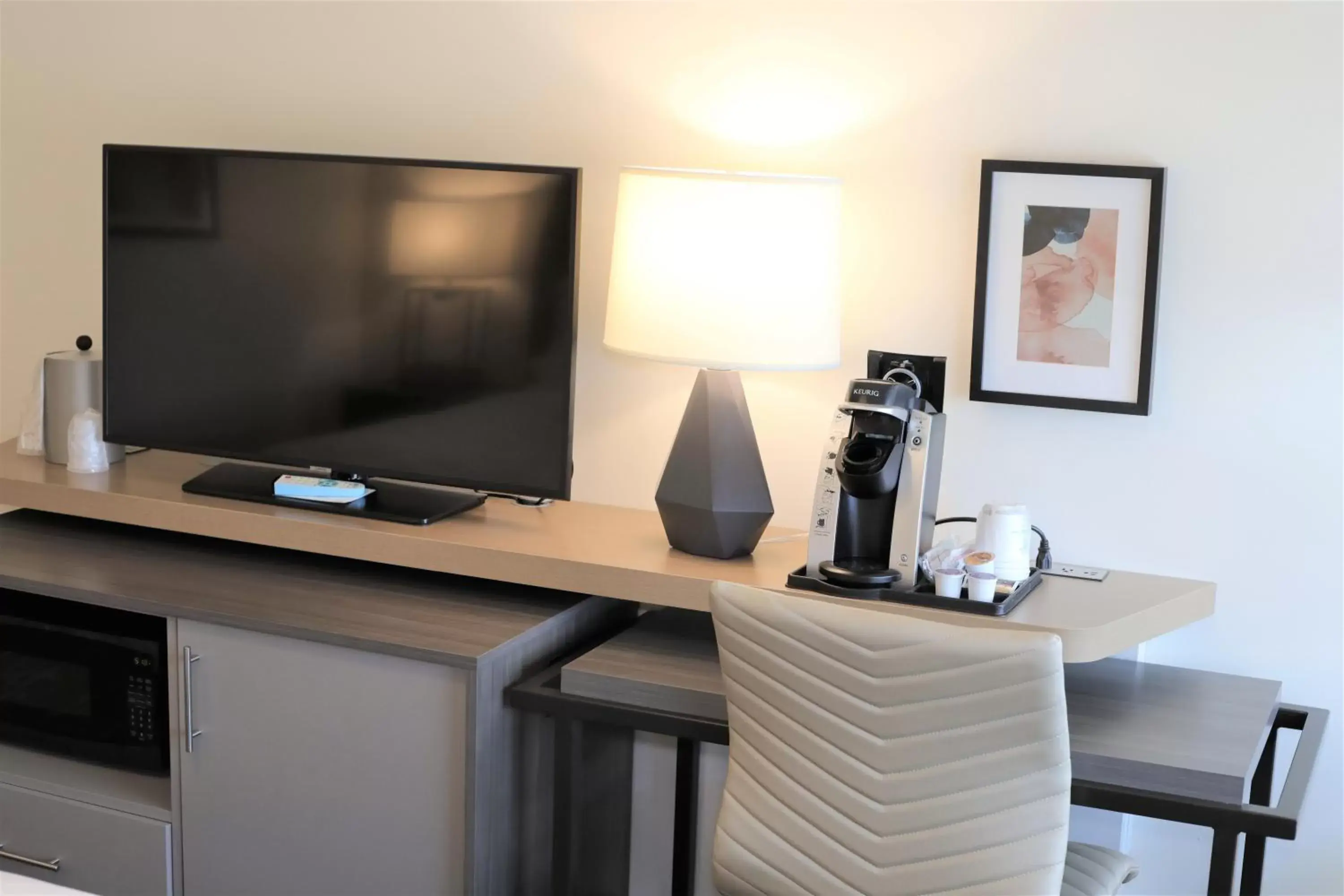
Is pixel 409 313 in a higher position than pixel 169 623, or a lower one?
higher

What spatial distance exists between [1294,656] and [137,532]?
2.11 metres

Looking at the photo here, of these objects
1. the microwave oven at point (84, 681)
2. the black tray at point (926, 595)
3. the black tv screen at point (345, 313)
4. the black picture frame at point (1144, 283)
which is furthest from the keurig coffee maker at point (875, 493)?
the microwave oven at point (84, 681)

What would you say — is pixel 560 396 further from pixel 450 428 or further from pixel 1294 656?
pixel 1294 656

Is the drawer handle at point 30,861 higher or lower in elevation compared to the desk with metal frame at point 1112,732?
lower

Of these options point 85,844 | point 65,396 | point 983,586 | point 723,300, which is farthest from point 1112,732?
point 65,396

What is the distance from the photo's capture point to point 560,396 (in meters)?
2.35

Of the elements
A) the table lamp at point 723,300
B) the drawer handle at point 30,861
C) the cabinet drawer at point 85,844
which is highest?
the table lamp at point 723,300

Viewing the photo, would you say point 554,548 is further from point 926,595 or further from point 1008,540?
point 1008,540

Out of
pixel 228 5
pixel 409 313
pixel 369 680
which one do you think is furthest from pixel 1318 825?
pixel 228 5

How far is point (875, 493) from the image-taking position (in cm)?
204

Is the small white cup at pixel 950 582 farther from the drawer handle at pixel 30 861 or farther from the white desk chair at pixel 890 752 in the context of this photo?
the drawer handle at pixel 30 861

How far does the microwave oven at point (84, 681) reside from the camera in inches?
94.7

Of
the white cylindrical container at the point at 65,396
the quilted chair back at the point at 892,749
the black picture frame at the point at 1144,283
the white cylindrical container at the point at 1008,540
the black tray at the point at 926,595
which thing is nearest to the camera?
the quilted chair back at the point at 892,749

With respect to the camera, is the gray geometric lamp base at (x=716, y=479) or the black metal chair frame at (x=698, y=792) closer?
the black metal chair frame at (x=698, y=792)
